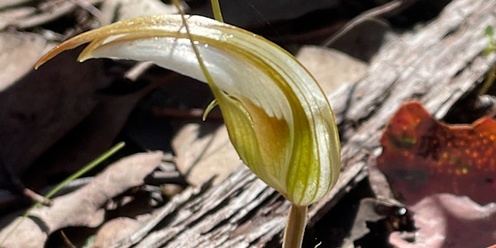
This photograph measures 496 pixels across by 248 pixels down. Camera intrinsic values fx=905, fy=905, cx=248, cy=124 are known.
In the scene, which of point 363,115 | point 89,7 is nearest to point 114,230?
point 363,115

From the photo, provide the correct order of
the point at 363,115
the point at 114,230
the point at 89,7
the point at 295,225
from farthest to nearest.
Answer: the point at 89,7, the point at 363,115, the point at 114,230, the point at 295,225

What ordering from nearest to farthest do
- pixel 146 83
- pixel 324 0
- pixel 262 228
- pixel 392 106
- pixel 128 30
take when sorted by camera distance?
pixel 128 30 < pixel 262 228 < pixel 392 106 < pixel 146 83 < pixel 324 0

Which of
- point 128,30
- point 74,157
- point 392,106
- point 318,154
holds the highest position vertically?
point 128,30

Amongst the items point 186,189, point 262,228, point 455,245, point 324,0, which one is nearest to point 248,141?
point 262,228

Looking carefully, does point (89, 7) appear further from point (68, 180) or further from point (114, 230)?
point (114, 230)

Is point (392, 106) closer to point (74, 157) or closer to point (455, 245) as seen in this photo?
point (455, 245)

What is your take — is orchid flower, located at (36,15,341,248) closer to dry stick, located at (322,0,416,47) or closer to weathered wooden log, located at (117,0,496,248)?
weathered wooden log, located at (117,0,496,248)

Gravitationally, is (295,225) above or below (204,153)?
above
